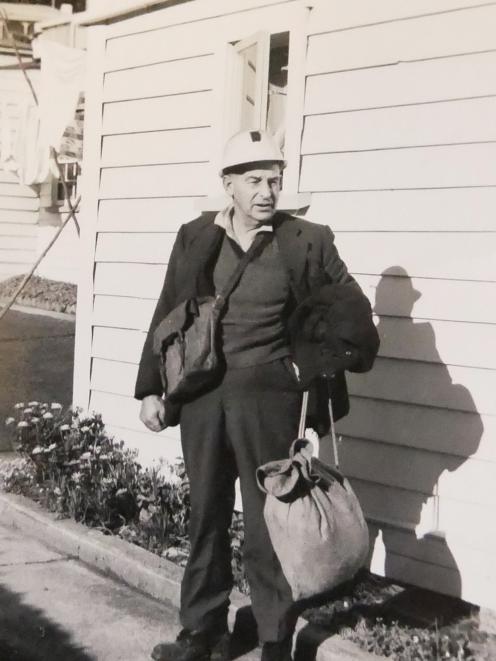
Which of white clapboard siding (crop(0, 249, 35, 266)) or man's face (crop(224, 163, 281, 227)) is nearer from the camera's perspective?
man's face (crop(224, 163, 281, 227))

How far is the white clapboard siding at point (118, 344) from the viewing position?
594cm

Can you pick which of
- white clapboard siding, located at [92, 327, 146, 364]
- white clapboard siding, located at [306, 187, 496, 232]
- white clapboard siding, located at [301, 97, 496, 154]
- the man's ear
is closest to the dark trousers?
the man's ear

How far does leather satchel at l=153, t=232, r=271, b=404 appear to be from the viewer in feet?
10.8

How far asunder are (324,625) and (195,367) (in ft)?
4.54

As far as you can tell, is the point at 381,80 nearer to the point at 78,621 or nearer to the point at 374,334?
the point at 374,334

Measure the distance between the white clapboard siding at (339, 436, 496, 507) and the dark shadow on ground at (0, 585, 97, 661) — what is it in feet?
5.68

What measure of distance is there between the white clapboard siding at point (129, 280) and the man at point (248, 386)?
90.3 inches

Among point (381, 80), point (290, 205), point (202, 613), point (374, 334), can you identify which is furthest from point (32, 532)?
point (381, 80)

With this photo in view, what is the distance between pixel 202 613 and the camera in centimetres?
346

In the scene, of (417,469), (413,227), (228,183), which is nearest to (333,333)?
(228,183)

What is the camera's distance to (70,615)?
4027 mm

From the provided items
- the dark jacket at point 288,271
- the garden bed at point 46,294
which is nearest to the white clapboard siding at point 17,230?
the garden bed at point 46,294

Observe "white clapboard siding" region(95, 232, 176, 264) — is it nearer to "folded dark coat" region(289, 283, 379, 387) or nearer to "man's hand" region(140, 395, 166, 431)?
"man's hand" region(140, 395, 166, 431)

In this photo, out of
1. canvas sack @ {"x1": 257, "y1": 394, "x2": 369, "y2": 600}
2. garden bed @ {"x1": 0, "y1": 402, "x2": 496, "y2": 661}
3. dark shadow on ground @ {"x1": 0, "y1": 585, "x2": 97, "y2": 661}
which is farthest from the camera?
garden bed @ {"x1": 0, "y1": 402, "x2": 496, "y2": 661}
